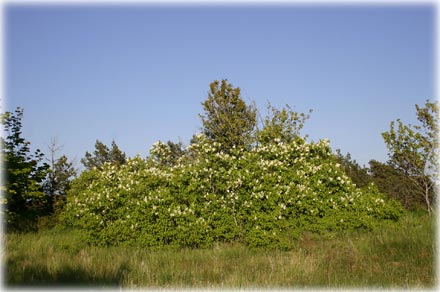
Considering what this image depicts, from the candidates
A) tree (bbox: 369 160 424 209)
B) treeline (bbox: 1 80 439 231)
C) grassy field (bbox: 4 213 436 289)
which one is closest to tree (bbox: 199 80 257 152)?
treeline (bbox: 1 80 439 231)

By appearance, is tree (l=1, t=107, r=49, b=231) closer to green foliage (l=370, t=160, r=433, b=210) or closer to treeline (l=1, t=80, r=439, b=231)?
treeline (l=1, t=80, r=439, b=231)

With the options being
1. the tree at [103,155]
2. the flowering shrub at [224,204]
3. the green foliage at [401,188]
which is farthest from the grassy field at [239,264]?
the tree at [103,155]

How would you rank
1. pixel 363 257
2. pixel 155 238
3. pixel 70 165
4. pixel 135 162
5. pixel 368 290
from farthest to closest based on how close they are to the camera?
pixel 70 165 < pixel 135 162 < pixel 155 238 < pixel 363 257 < pixel 368 290

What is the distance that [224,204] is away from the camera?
12.5 meters

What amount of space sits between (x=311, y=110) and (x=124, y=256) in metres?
18.3

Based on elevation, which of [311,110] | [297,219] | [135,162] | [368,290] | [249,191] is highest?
[311,110]

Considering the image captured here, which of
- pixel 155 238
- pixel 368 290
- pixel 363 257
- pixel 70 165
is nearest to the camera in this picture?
pixel 368 290

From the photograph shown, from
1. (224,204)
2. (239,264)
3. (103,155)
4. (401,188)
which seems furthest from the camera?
(103,155)

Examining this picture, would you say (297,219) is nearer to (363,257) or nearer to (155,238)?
(363,257)

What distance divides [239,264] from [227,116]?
71.8 feet

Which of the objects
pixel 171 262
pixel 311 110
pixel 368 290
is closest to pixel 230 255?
pixel 171 262

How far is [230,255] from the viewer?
10.8 metres

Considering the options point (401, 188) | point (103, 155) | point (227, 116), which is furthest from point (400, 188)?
point (103, 155)

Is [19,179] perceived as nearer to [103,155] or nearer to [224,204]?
[224,204]
